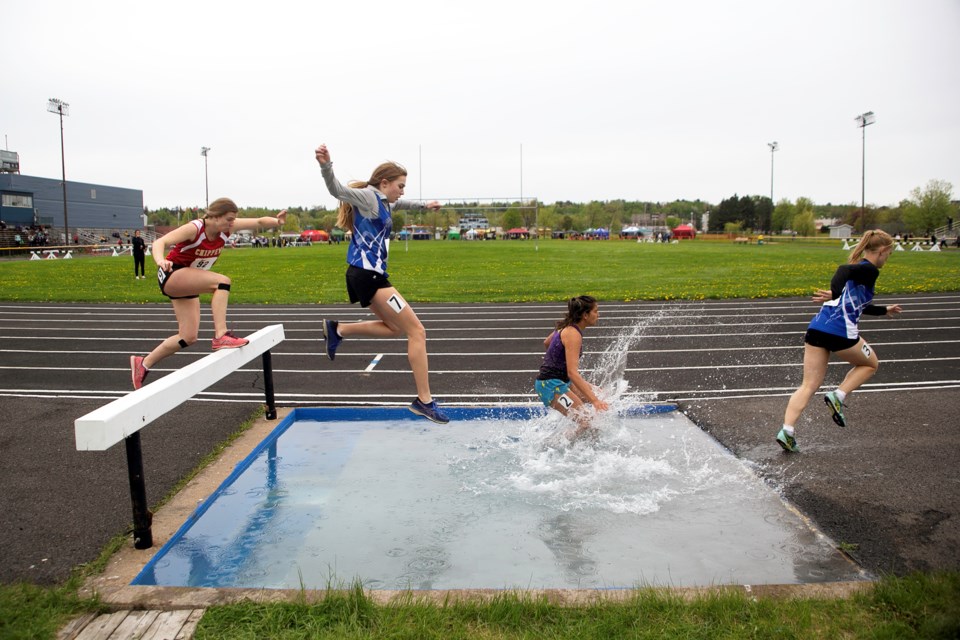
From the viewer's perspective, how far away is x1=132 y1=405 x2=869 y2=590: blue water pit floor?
13.3 feet

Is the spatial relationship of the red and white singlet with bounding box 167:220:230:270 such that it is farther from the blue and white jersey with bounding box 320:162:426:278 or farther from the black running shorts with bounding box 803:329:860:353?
the black running shorts with bounding box 803:329:860:353

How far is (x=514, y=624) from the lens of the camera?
334 cm

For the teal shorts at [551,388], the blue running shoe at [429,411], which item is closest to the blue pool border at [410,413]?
the teal shorts at [551,388]

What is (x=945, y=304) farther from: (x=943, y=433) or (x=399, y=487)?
(x=399, y=487)

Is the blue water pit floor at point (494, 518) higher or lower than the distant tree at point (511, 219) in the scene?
lower

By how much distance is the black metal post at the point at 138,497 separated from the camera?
4164 millimetres

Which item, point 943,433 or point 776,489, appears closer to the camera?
point 776,489

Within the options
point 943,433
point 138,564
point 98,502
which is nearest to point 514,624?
point 138,564

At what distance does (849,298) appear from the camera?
5.97 metres

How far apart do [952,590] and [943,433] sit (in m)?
3.43

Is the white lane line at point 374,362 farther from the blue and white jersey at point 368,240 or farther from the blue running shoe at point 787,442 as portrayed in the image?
the blue running shoe at point 787,442

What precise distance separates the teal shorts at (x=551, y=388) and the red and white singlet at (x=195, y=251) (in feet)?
10.9

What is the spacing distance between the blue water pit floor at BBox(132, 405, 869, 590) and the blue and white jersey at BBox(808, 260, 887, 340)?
1.48 m

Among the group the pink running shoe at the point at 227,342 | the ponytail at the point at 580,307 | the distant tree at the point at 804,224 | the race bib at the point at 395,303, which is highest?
the distant tree at the point at 804,224
